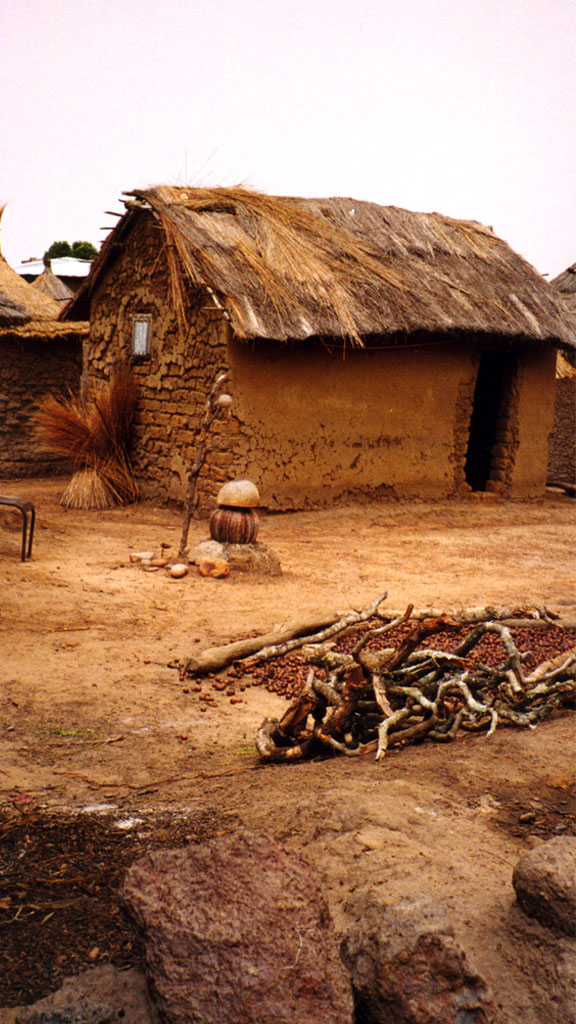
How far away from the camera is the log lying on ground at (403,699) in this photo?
308 centimetres

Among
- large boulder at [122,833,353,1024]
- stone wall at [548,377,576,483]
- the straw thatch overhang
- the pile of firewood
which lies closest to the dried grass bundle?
the straw thatch overhang

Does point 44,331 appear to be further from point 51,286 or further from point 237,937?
point 237,937

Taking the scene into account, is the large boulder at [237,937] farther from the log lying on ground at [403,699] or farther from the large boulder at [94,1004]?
the log lying on ground at [403,699]

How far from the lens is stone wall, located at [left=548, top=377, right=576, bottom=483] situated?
43.4 ft

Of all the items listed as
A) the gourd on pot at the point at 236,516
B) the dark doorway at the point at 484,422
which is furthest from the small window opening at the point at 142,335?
the dark doorway at the point at 484,422

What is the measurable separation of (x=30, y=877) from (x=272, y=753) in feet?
3.76

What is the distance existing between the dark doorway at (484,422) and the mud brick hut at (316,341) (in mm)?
306

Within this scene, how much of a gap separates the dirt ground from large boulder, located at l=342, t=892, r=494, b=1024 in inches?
4.7

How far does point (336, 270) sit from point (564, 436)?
562 cm

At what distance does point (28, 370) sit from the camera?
38.2 ft

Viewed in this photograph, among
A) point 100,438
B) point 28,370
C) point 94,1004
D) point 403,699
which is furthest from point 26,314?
point 94,1004

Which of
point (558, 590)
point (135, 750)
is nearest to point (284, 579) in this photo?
point (558, 590)

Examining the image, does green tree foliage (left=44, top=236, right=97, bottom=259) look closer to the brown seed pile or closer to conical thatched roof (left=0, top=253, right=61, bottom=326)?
conical thatched roof (left=0, top=253, right=61, bottom=326)

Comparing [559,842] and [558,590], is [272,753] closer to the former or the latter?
[559,842]
